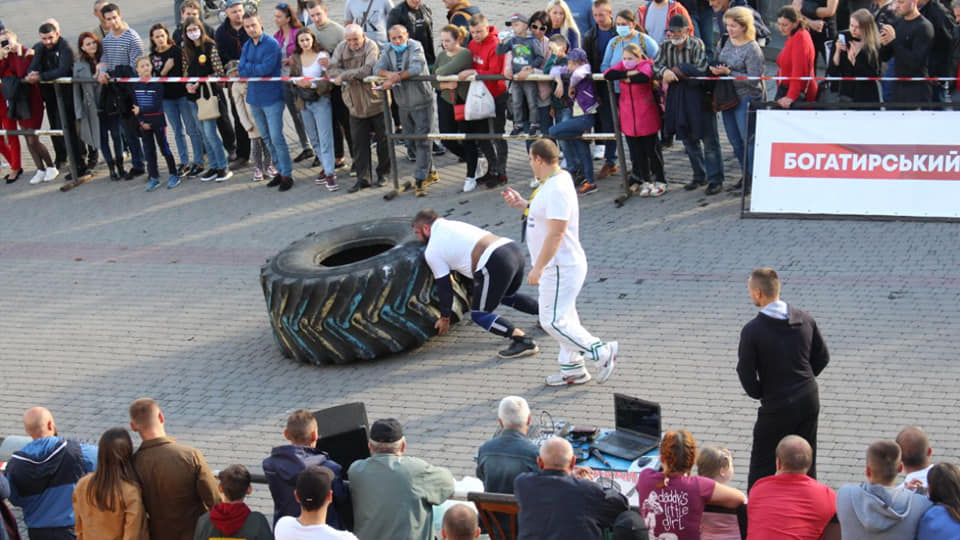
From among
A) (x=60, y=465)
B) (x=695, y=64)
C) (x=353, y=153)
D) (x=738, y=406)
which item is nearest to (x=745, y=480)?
(x=738, y=406)

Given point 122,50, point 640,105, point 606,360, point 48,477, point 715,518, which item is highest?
point 122,50

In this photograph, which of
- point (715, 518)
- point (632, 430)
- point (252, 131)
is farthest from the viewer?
point (252, 131)

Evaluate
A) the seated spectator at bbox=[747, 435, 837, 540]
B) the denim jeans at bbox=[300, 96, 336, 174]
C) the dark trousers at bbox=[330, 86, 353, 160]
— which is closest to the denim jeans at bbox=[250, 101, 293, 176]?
the denim jeans at bbox=[300, 96, 336, 174]

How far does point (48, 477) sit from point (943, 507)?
4811 mm

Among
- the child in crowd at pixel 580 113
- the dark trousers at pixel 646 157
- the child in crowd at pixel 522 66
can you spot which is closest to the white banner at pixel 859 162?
the dark trousers at pixel 646 157

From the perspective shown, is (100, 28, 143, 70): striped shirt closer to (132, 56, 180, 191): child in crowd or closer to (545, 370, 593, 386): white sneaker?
(132, 56, 180, 191): child in crowd

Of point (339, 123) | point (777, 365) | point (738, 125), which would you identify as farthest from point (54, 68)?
point (777, 365)

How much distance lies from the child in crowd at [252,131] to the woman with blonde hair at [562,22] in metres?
3.77

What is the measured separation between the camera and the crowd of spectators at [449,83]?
41.6ft

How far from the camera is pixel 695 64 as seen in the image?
12586mm

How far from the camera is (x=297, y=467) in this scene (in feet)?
21.4

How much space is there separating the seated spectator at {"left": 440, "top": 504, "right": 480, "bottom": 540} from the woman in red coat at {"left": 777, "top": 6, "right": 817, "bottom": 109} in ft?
25.4

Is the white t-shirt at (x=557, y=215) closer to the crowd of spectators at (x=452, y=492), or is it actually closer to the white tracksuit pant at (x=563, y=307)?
the white tracksuit pant at (x=563, y=307)

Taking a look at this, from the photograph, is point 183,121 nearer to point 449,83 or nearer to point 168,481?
point 449,83
